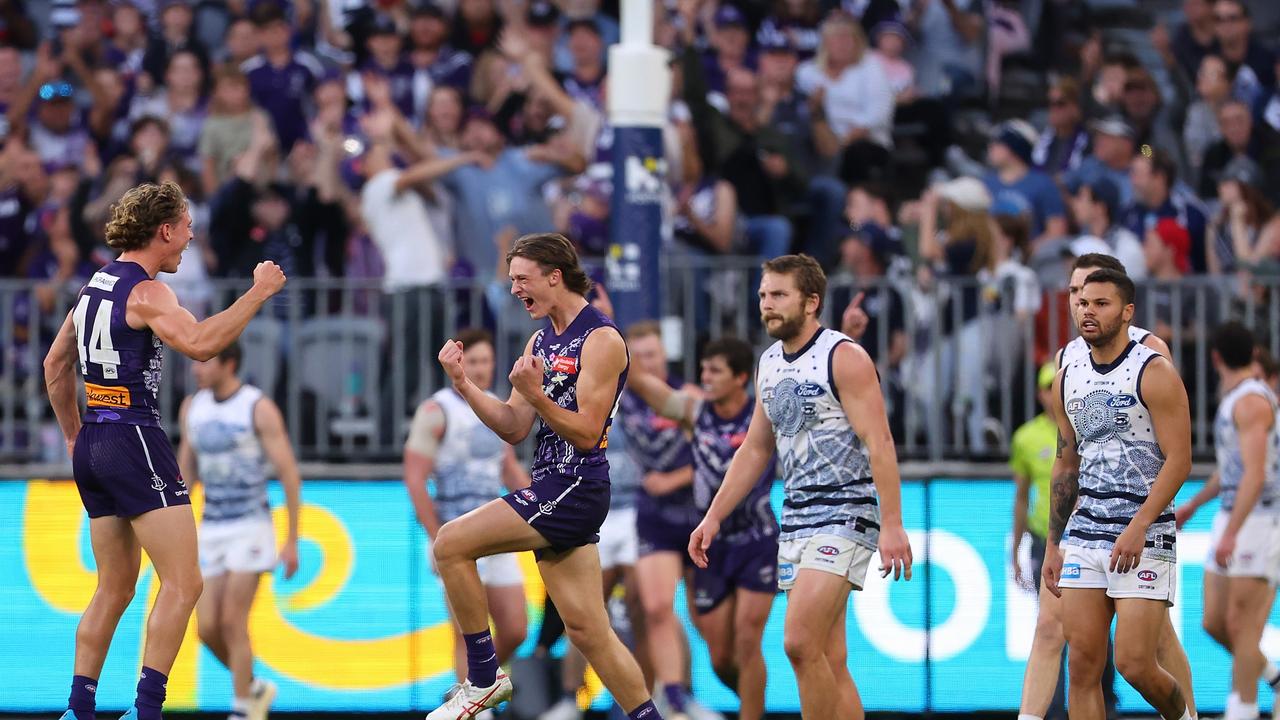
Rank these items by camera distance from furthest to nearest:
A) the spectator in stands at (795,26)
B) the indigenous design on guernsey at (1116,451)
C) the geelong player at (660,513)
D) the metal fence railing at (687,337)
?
1. the spectator in stands at (795,26)
2. the metal fence railing at (687,337)
3. the geelong player at (660,513)
4. the indigenous design on guernsey at (1116,451)

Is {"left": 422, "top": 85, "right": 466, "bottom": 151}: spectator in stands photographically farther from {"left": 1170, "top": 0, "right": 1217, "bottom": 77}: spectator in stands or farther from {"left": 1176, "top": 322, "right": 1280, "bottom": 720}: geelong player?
{"left": 1170, "top": 0, "right": 1217, "bottom": 77}: spectator in stands

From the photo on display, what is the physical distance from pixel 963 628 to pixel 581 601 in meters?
5.22

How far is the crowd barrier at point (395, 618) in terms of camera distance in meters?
12.9

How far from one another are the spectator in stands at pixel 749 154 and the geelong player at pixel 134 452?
7054mm

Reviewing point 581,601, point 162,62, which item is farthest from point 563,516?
point 162,62

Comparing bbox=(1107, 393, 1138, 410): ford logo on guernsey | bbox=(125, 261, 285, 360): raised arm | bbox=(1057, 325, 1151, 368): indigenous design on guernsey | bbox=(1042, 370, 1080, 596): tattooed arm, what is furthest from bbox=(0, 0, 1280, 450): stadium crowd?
bbox=(125, 261, 285, 360): raised arm

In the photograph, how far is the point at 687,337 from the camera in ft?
45.6

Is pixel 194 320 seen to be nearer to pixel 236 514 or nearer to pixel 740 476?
pixel 740 476

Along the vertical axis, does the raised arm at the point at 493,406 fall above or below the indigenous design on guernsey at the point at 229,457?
above

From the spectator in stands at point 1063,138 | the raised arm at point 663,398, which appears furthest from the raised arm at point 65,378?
the spectator in stands at point 1063,138

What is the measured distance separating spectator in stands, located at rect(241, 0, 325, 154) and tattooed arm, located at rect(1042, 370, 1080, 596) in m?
9.05

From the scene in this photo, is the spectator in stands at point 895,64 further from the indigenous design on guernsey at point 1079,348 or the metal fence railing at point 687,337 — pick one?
the indigenous design on guernsey at point 1079,348

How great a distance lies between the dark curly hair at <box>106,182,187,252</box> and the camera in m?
8.53

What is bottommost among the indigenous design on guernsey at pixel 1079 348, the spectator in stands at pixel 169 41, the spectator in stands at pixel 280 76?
the indigenous design on guernsey at pixel 1079 348
